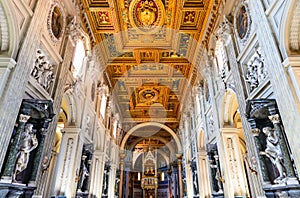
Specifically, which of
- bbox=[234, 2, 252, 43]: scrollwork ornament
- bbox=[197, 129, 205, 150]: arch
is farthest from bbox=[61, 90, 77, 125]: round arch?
bbox=[197, 129, 205, 150]: arch

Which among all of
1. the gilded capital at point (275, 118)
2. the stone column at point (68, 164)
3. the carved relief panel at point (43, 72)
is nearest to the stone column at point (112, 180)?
the stone column at point (68, 164)

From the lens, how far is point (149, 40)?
537 inches

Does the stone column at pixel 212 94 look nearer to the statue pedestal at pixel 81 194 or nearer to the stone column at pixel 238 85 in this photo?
the stone column at pixel 238 85

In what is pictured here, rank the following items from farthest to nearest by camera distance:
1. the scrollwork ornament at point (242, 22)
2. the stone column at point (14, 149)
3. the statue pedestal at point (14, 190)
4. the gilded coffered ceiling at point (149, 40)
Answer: the gilded coffered ceiling at point (149, 40) < the scrollwork ornament at point (242, 22) < the stone column at point (14, 149) < the statue pedestal at point (14, 190)

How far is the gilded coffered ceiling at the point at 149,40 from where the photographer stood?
36.7 ft

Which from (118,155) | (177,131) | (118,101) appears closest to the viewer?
(118,101)

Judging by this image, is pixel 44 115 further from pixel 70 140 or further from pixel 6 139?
pixel 70 140

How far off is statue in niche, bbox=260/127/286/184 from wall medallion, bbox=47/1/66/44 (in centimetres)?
733

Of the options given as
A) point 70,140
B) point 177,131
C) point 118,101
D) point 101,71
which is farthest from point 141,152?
point 70,140

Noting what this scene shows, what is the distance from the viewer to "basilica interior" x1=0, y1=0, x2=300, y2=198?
5.09 metres

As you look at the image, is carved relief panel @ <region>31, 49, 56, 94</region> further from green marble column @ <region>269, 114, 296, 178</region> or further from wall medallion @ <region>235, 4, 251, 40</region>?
wall medallion @ <region>235, 4, 251, 40</region>

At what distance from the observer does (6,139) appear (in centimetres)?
476

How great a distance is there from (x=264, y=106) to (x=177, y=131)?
19.3 metres

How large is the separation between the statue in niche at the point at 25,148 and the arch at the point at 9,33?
75.7 inches
